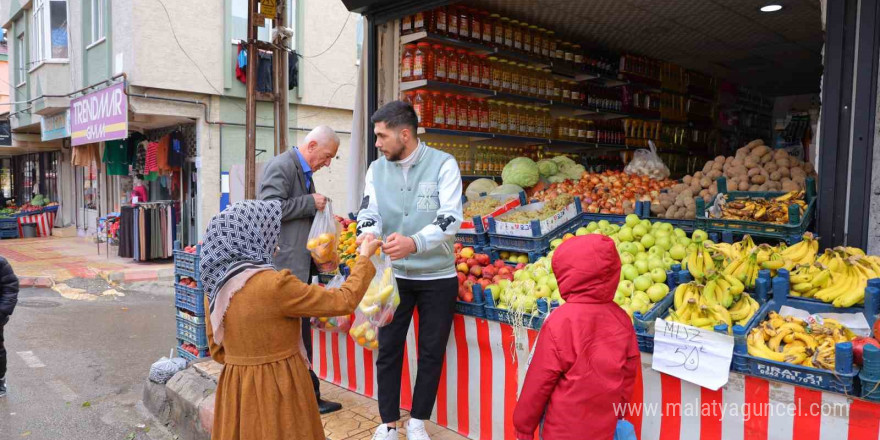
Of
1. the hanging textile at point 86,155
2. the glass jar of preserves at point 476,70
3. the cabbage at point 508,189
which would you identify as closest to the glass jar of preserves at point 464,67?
the glass jar of preserves at point 476,70

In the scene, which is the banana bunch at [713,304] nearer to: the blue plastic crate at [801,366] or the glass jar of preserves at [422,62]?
the blue plastic crate at [801,366]

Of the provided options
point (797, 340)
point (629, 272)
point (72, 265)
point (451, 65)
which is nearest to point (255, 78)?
point (451, 65)

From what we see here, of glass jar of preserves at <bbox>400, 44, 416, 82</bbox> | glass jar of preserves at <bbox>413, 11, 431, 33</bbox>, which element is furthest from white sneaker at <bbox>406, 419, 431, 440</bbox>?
glass jar of preserves at <bbox>413, 11, 431, 33</bbox>

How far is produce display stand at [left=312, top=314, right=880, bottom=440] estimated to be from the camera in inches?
98.9

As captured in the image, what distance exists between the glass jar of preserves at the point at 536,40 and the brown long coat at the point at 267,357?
5.89 meters

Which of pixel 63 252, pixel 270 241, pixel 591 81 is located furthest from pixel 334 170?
pixel 270 241

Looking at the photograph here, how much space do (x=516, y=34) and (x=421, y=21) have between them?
A: 1.62 meters

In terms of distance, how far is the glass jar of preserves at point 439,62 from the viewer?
6.48 metres

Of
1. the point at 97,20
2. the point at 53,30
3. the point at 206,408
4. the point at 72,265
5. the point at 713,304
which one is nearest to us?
the point at 713,304

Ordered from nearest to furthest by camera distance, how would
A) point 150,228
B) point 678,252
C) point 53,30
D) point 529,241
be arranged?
point 678,252 → point 529,241 → point 150,228 → point 53,30

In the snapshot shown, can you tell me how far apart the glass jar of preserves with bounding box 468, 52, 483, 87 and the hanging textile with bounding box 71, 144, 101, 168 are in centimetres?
1298

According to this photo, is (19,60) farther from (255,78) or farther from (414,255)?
(414,255)

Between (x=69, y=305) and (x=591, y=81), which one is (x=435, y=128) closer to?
(x=591, y=81)

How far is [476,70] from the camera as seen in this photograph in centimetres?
705
